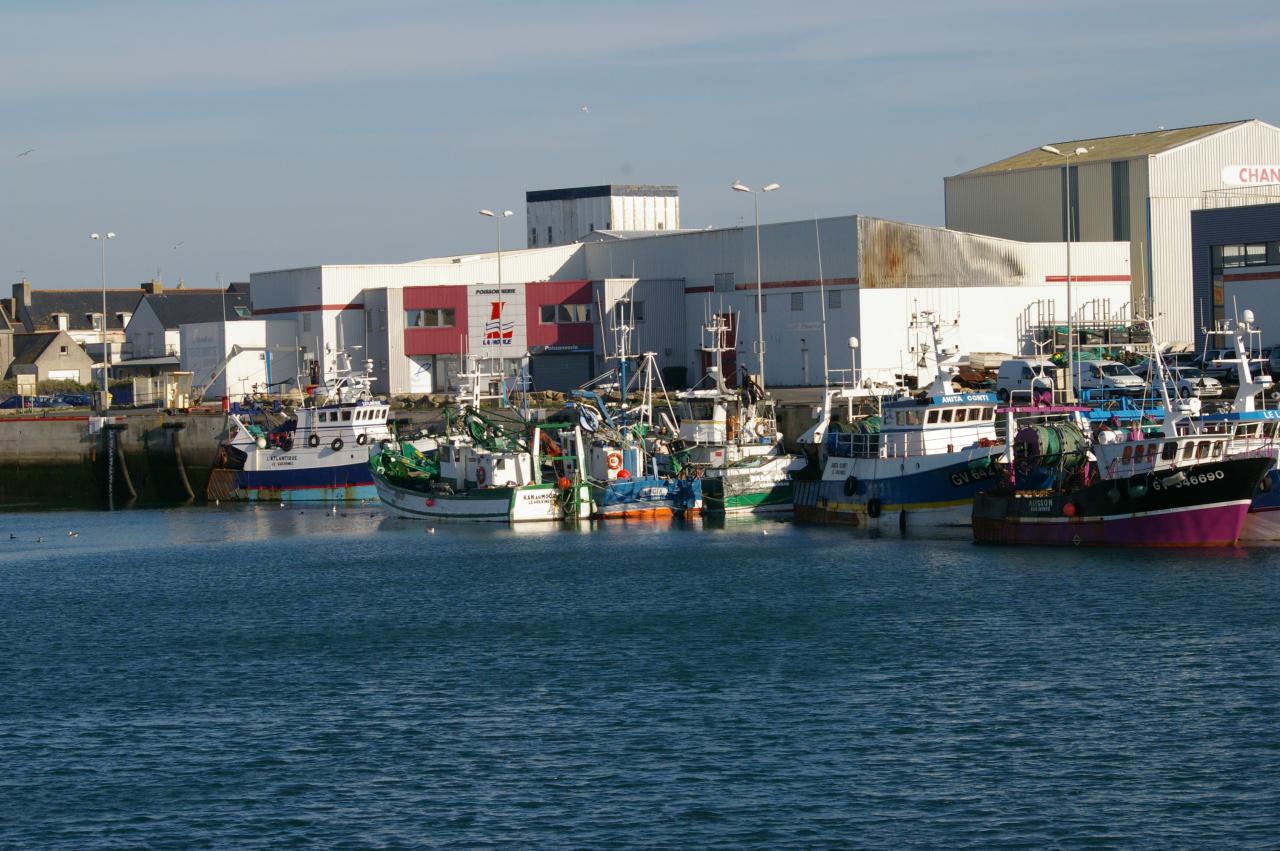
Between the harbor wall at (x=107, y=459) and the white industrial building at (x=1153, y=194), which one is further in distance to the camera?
the white industrial building at (x=1153, y=194)

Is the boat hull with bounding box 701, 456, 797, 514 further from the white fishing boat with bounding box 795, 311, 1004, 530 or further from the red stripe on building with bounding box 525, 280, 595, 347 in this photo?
the red stripe on building with bounding box 525, 280, 595, 347

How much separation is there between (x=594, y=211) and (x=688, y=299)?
3679cm

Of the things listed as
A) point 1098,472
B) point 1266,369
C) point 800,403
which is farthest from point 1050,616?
point 1266,369

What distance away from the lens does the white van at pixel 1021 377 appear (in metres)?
58.7

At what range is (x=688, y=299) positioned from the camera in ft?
257

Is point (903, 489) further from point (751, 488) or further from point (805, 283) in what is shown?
point (805, 283)

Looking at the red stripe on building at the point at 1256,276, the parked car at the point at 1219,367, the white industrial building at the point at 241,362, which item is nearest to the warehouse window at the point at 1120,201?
the red stripe on building at the point at 1256,276

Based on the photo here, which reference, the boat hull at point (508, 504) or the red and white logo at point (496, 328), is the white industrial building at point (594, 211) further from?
the boat hull at point (508, 504)

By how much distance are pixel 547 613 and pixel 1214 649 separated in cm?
1432

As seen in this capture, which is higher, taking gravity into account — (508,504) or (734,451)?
(734,451)

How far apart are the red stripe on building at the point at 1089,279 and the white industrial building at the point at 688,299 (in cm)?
6

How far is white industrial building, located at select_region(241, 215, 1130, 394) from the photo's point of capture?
234 ft

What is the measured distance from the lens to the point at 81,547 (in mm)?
52594

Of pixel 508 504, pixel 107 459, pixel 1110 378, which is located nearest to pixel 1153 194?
pixel 1110 378
